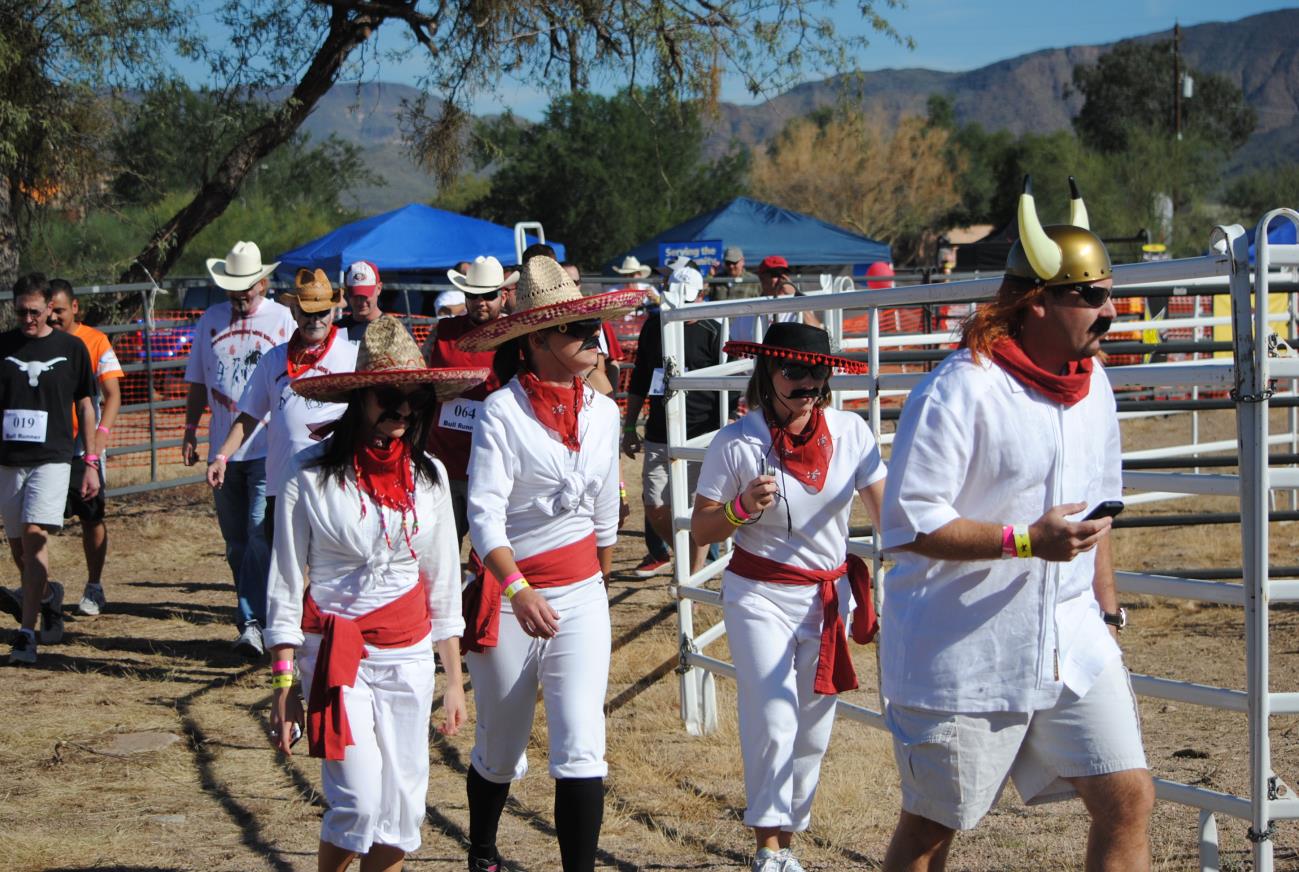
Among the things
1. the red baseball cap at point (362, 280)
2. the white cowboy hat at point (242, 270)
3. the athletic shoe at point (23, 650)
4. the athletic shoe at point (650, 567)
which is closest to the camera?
the red baseball cap at point (362, 280)

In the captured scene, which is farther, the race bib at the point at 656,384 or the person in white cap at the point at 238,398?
the person in white cap at the point at 238,398

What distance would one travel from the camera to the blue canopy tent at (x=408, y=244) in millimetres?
22672

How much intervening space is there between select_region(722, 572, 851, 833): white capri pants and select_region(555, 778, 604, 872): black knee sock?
1.67 feet

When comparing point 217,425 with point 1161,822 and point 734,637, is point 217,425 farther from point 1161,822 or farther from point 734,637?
point 1161,822

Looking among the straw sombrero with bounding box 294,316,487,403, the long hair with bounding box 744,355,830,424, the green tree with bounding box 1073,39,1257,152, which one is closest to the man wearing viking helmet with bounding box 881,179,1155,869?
the long hair with bounding box 744,355,830,424

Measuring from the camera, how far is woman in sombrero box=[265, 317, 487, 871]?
3684 millimetres

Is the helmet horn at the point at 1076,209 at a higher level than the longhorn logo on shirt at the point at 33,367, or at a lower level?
higher

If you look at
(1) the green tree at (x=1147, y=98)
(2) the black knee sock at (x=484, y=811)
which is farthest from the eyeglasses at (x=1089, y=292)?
(1) the green tree at (x=1147, y=98)

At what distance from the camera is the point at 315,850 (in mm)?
5051

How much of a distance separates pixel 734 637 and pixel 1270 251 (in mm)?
1921

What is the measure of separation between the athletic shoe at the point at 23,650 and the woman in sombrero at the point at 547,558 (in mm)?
4387

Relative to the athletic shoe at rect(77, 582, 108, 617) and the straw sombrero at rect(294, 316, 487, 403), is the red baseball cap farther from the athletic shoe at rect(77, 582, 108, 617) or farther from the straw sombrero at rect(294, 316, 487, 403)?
the straw sombrero at rect(294, 316, 487, 403)

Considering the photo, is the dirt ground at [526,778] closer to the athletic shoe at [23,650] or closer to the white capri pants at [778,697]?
the athletic shoe at [23,650]

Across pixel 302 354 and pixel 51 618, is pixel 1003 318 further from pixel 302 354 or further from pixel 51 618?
pixel 51 618
